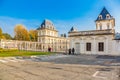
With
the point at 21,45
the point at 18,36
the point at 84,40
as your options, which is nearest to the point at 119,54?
the point at 84,40

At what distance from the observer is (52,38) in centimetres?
6069

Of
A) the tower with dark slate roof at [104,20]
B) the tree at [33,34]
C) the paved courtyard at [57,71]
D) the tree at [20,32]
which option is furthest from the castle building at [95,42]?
the tree at [33,34]

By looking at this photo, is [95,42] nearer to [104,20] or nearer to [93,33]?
[93,33]

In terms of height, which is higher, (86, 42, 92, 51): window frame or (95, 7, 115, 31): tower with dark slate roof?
(95, 7, 115, 31): tower with dark slate roof

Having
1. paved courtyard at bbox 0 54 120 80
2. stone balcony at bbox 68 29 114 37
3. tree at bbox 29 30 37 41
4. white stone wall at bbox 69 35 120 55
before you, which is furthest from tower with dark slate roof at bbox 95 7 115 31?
tree at bbox 29 30 37 41

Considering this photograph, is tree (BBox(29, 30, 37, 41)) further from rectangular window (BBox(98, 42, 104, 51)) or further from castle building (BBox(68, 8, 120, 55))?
rectangular window (BBox(98, 42, 104, 51))

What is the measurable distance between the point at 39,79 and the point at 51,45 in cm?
3199

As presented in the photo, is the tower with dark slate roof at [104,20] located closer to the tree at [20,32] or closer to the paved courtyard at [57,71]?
the paved courtyard at [57,71]

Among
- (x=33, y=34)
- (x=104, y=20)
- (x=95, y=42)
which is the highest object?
(x=104, y=20)

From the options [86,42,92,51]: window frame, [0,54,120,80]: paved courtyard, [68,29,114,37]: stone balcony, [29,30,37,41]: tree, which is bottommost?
[0,54,120,80]: paved courtyard

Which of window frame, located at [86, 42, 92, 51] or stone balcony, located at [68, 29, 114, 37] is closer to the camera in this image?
stone balcony, located at [68, 29, 114, 37]

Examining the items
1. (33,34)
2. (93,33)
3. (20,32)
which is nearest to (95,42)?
(93,33)

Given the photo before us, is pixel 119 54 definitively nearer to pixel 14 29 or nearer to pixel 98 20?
pixel 98 20

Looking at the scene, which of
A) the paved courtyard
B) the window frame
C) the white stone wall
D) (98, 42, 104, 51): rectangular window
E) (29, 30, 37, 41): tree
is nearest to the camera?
the paved courtyard
